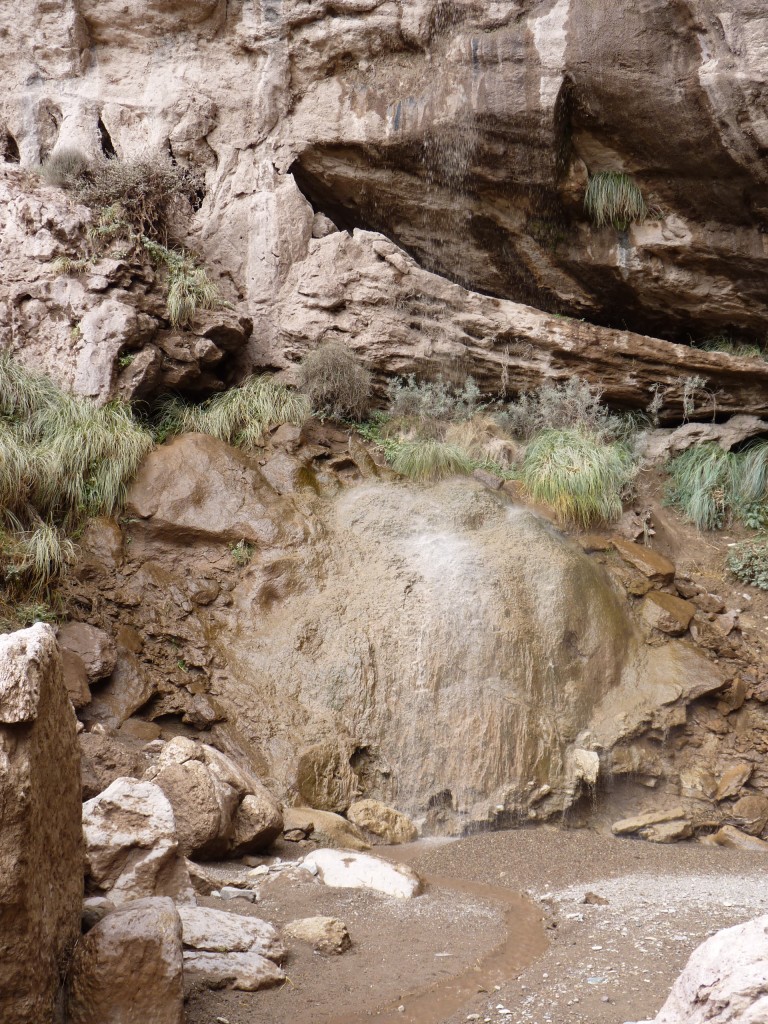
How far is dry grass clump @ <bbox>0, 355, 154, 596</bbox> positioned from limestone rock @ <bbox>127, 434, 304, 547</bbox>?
0.78ft

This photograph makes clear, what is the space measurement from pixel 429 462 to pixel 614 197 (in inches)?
161

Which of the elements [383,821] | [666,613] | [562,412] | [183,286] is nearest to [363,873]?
[383,821]

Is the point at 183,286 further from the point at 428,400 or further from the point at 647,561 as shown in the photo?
the point at 647,561

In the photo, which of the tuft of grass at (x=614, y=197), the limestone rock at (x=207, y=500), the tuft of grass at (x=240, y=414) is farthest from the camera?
the tuft of grass at (x=614, y=197)

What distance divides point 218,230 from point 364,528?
472 centimetres

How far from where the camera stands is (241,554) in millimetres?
7812

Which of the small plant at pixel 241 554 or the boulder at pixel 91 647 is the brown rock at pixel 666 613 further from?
the boulder at pixel 91 647

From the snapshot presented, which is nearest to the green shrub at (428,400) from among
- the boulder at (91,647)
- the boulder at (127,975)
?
the boulder at (91,647)

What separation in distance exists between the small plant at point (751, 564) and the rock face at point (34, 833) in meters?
7.18

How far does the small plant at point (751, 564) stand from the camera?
8523 millimetres

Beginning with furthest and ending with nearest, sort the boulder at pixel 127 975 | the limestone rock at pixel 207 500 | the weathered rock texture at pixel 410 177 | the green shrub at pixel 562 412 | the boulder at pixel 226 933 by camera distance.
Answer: the green shrub at pixel 562 412 < the weathered rock texture at pixel 410 177 < the limestone rock at pixel 207 500 < the boulder at pixel 226 933 < the boulder at pixel 127 975

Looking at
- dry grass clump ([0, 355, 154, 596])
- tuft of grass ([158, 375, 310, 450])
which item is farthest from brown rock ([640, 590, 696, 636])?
dry grass clump ([0, 355, 154, 596])

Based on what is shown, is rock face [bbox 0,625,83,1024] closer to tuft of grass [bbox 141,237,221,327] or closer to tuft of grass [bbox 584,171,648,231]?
tuft of grass [bbox 141,237,221,327]

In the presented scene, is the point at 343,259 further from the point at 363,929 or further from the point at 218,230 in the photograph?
the point at 363,929
